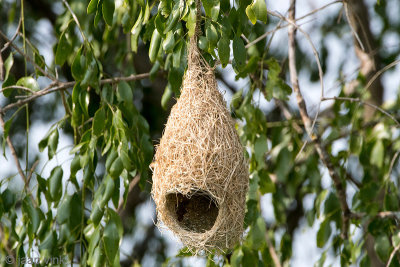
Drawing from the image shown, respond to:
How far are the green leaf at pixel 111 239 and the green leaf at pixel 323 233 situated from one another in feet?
2.71

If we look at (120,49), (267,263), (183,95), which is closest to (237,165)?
(183,95)

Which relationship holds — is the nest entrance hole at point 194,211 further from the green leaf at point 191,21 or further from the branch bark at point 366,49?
the branch bark at point 366,49

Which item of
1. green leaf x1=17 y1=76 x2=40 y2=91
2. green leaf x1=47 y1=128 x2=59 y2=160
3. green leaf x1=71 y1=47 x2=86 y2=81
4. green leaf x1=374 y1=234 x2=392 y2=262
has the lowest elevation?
green leaf x1=374 y1=234 x2=392 y2=262

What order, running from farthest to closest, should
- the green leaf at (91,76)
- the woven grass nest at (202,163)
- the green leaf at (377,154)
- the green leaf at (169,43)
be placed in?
the green leaf at (377,154), the green leaf at (91,76), the woven grass nest at (202,163), the green leaf at (169,43)

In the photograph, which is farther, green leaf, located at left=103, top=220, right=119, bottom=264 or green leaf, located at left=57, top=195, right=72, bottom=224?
green leaf, located at left=57, top=195, right=72, bottom=224

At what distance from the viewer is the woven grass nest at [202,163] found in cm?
190

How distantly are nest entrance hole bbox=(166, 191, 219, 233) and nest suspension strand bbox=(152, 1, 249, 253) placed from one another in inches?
0.4

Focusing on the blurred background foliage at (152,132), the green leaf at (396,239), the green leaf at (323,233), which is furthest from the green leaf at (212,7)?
the green leaf at (396,239)

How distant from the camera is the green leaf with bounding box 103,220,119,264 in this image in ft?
6.57

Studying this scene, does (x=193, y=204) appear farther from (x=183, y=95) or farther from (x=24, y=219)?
(x=24, y=219)

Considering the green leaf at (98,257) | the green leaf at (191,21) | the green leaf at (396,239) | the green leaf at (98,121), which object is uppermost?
the green leaf at (191,21)

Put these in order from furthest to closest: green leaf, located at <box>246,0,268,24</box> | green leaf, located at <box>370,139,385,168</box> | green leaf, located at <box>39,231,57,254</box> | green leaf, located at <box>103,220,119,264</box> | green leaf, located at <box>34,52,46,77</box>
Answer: green leaf, located at <box>370,139,385,168</box>, green leaf, located at <box>34,52,46,77</box>, green leaf, located at <box>39,231,57,254</box>, green leaf, located at <box>103,220,119,264</box>, green leaf, located at <box>246,0,268,24</box>

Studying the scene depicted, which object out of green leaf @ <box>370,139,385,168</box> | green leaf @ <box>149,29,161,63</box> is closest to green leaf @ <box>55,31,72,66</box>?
green leaf @ <box>149,29,161,63</box>

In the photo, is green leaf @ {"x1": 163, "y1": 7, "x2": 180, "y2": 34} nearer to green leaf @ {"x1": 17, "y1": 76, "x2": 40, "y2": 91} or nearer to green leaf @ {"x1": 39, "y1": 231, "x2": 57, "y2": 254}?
green leaf @ {"x1": 17, "y1": 76, "x2": 40, "y2": 91}
